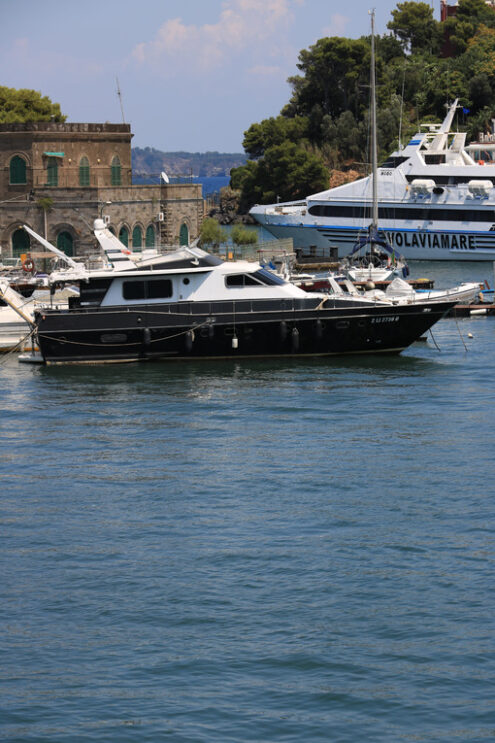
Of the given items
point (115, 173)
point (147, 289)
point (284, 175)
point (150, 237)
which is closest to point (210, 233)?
point (150, 237)

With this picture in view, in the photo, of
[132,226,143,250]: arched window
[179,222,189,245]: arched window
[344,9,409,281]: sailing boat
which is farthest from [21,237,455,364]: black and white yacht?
[179,222,189,245]: arched window

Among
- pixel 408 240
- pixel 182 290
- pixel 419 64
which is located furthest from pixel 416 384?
pixel 419 64

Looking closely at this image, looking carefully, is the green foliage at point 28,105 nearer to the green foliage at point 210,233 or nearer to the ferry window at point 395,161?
the green foliage at point 210,233

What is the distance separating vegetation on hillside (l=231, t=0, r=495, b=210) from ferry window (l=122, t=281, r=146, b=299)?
68.9 meters

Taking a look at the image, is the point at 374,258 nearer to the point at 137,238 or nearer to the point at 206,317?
the point at 137,238

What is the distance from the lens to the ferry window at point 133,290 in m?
37.9

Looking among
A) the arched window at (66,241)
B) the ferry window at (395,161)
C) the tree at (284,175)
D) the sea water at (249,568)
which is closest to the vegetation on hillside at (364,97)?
the tree at (284,175)

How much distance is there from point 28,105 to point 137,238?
21.0 meters

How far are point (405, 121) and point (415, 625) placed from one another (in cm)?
9564

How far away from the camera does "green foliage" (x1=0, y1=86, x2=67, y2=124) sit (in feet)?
256

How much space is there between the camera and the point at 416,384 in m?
34.7

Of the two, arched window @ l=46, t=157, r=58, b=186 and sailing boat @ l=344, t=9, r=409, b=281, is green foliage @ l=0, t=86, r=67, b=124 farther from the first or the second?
sailing boat @ l=344, t=9, r=409, b=281

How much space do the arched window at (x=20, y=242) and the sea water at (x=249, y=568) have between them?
28347mm

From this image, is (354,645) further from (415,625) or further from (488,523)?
(488,523)
